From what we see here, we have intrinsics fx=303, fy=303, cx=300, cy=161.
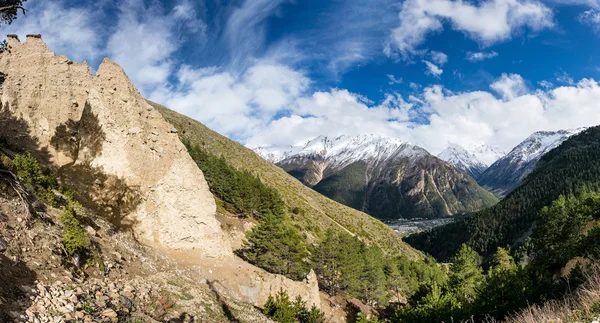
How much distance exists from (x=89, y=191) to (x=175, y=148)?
8318 millimetres

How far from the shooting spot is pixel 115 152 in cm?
2800

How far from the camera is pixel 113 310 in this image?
1277 centimetres

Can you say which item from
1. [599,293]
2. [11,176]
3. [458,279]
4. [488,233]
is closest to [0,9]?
[11,176]

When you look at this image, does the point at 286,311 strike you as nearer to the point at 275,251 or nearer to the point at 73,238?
the point at 275,251

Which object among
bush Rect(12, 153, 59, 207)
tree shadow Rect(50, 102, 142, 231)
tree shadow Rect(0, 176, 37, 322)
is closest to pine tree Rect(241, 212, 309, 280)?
tree shadow Rect(50, 102, 142, 231)

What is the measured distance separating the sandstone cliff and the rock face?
8cm

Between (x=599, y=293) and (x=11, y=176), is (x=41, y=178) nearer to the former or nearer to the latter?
(x=11, y=176)

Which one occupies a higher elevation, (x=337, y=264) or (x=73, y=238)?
(x=73, y=238)

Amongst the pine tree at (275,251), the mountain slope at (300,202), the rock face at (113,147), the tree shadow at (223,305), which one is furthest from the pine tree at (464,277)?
the rock face at (113,147)

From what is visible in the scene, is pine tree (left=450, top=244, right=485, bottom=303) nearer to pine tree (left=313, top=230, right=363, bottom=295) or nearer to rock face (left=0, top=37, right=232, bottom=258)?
pine tree (left=313, top=230, right=363, bottom=295)

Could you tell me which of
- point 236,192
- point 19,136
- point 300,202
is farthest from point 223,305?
point 300,202

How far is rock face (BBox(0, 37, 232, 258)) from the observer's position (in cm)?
2695

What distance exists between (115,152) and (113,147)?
0.49 meters

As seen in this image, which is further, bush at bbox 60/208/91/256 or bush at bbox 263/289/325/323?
bush at bbox 263/289/325/323
